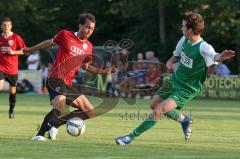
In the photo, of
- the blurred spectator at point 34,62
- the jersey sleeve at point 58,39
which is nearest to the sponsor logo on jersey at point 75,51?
the jersey sleeve at point 58,39

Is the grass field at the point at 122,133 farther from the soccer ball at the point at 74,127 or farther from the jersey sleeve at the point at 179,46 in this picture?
the jersey sleeve at the point at 179,46

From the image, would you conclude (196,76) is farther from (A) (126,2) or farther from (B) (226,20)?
(A) (126,2)

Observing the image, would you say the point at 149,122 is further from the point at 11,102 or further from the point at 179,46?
the point at 11,102

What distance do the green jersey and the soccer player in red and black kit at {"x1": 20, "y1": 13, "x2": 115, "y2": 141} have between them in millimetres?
1599

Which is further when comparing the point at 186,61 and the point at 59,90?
the point at 59,90

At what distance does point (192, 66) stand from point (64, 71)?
2.19 m

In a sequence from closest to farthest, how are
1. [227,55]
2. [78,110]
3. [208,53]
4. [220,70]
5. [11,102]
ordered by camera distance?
[227,55] < [208,53] < [78,110] < [11,102] < [220,70]

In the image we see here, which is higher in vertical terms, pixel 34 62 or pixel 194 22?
pixel 194 22

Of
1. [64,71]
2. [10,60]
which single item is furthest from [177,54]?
[10,60]

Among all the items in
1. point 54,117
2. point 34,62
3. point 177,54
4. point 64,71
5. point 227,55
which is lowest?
point 34,62

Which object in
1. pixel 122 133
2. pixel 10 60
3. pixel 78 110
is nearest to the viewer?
pixel 78 110

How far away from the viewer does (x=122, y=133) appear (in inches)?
566

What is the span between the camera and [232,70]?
38.8 m

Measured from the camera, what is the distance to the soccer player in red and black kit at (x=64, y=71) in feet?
40.8
